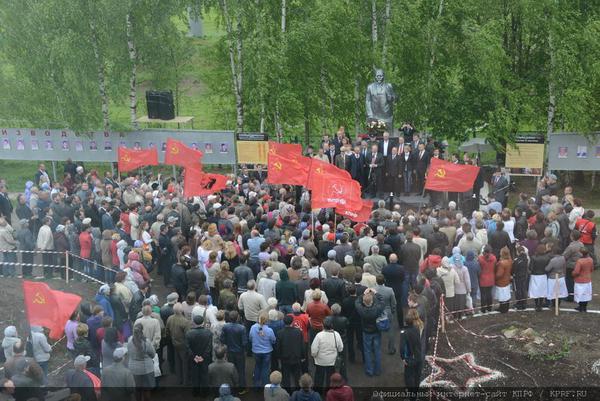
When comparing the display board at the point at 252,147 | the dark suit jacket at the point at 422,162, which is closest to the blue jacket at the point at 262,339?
the dark suit jacket at the point at 422,162

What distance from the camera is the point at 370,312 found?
1488cm

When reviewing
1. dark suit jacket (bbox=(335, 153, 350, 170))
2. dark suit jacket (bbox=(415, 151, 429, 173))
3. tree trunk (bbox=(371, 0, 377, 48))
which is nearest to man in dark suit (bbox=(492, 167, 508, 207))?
dark suit jacket (bbox=(415, 151, 429, 173))

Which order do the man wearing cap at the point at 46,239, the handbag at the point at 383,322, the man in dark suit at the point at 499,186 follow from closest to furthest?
the handbag at the point at 383,322
the man wearing cap at the point at 46,239
the man in dark suit at the point at 499,186

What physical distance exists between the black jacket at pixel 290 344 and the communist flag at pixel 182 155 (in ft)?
27.1

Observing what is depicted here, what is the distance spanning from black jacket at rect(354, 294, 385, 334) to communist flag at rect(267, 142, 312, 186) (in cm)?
694

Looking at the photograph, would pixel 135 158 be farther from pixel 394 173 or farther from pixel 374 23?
pixel 374 23

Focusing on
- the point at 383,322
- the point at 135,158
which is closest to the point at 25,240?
the point at 135,158

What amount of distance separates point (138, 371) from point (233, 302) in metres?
2.21

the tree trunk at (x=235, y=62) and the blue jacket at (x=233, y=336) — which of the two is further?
the tree trunk at (x=235, y=62)

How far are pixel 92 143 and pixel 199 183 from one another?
11497 millimetres

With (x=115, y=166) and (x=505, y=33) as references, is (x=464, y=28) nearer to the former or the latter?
(x=505, y=33)

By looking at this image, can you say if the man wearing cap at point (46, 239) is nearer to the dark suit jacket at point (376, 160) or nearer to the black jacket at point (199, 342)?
the black jacket at point (199, 342)

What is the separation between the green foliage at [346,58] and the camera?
27.0m

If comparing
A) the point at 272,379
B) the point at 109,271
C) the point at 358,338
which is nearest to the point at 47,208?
the point at 109,271
